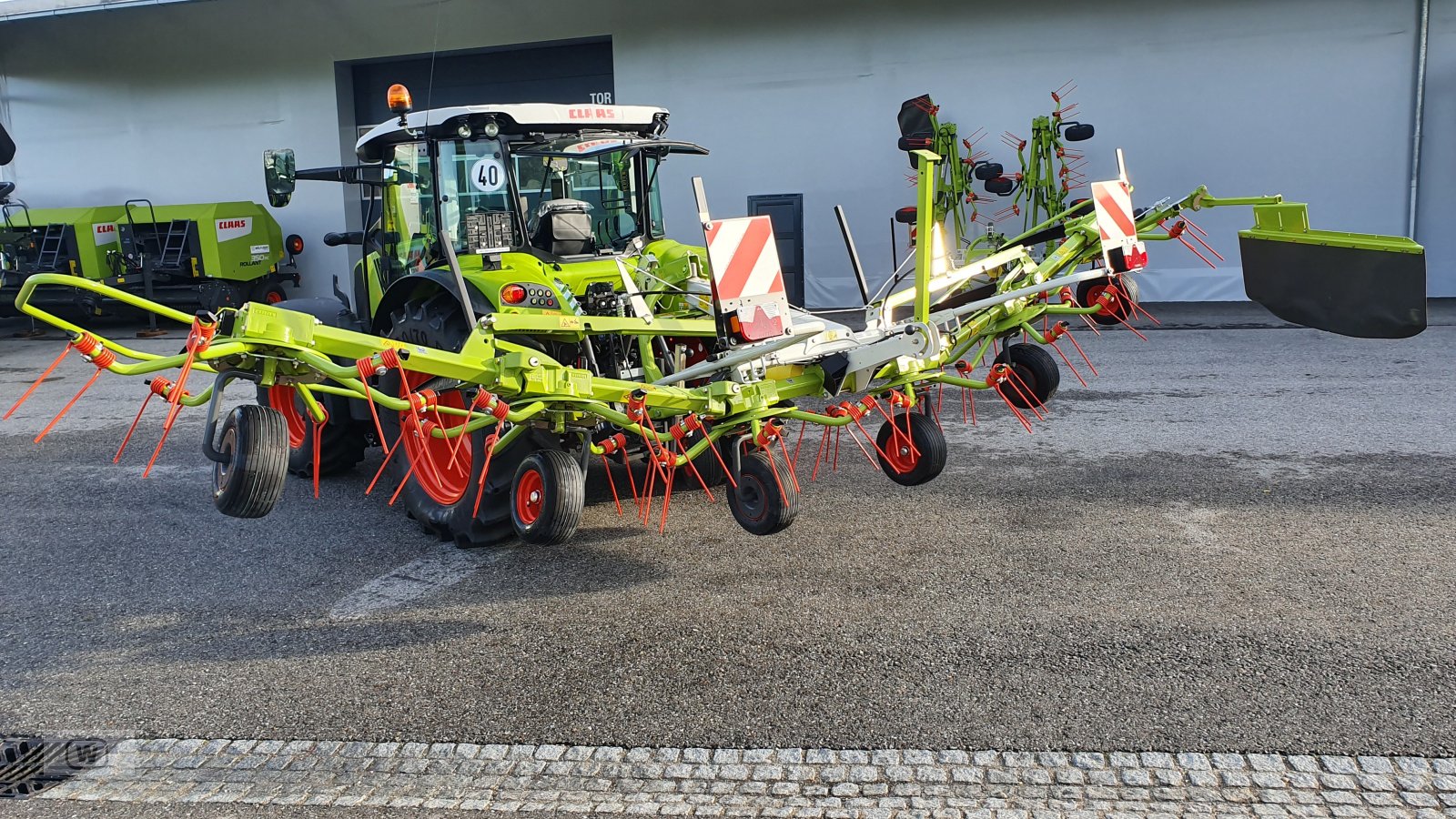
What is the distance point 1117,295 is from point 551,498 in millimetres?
2806

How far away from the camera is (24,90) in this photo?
17203 millimetres

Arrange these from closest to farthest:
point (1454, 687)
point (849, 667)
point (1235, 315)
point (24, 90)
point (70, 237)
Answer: point (1454, 687) < point (849, 667) < point (1235, 315) < point (70, 237) < point (24, 90)

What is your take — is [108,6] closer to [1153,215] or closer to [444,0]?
→ [444,0]

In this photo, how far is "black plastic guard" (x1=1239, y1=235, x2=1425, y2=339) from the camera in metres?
4.43

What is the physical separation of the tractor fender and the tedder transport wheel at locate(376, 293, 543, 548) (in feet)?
0.21

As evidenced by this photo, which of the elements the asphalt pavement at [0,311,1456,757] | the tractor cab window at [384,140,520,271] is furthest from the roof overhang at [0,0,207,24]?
the tractor cab window at [384,140,520,271]

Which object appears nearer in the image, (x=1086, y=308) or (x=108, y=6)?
(x=1086, y=308)

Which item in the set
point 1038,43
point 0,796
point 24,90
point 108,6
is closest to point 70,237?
point 108,6

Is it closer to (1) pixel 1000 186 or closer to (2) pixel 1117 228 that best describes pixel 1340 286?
(2) pixel 1117 228

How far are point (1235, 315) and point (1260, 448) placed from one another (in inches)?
246

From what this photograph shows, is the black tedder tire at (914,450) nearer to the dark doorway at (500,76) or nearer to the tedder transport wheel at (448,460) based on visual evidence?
the tedder transport wheel at (448,460)

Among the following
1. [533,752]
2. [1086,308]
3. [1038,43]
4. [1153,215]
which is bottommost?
[533,752]

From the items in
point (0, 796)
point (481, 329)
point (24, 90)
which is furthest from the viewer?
point (24, 90)

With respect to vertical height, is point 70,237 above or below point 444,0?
below
